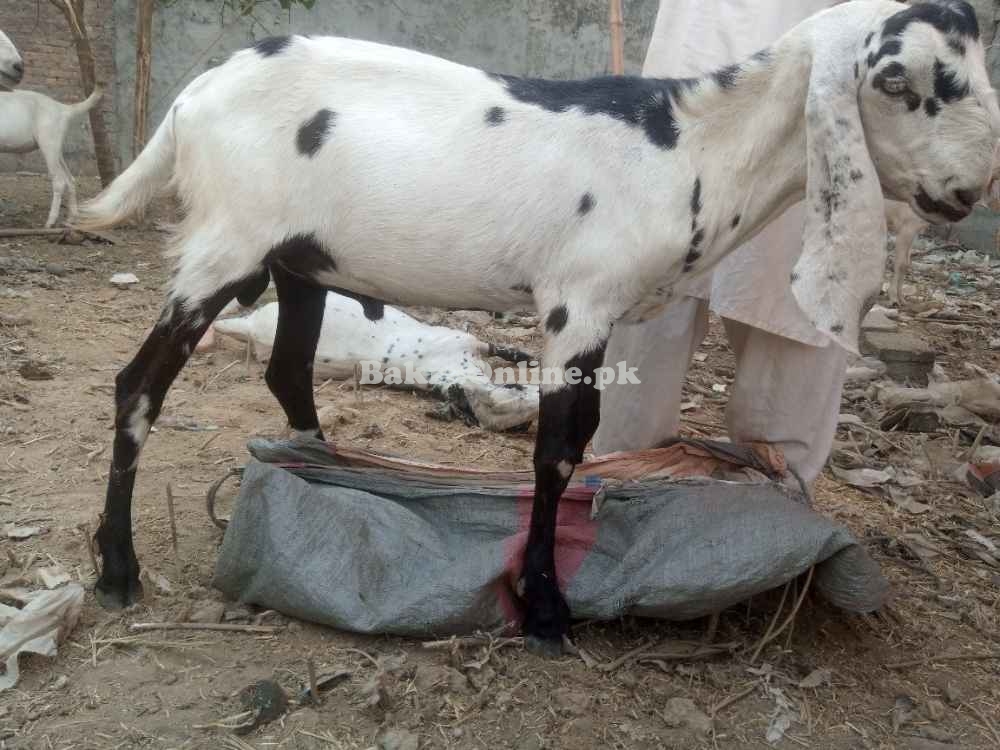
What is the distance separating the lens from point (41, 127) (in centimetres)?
810

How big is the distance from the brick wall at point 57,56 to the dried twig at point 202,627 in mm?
9670

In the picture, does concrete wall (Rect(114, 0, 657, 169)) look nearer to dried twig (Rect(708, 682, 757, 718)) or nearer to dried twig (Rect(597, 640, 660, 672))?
dried twig (Rect(597, 640, 660, 672))

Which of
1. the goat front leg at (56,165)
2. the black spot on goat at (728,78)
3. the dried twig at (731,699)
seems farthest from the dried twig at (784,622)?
the goat front leg at (56,165)

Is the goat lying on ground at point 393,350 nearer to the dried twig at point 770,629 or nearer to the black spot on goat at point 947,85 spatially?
the dried twig at point 770,629

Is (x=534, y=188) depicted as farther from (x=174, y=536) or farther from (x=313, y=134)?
(x=174, y=536)

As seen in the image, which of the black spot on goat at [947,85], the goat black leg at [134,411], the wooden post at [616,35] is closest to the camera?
the black spot on goat at [947,85]

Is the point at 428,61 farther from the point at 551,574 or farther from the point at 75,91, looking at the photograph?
the point at 75,91

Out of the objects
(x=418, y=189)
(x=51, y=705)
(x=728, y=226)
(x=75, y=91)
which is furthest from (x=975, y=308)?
(x=75, y=91)

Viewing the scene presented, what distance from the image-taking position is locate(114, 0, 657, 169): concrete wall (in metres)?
10.8

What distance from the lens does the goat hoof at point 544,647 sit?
2.41 meters

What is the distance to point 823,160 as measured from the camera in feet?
7.06

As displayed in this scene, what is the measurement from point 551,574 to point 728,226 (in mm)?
1031

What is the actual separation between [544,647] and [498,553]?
0.90ft

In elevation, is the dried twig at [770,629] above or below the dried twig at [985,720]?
above
